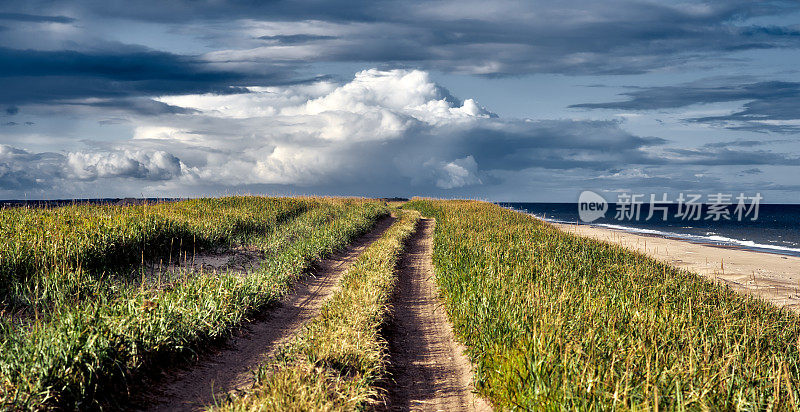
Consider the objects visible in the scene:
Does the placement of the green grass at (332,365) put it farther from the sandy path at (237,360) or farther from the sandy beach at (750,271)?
the sandy beach at (750,271)

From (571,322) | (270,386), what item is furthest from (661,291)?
(270,386)

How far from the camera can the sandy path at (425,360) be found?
6.45 meters

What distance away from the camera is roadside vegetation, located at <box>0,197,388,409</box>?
18.0 ft

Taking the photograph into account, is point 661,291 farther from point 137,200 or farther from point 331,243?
point 137,200

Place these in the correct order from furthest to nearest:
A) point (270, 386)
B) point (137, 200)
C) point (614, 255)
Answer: point (137, 200) < point (614, 255) < point (270, 386)

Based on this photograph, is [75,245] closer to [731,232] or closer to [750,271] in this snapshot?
[750,271]

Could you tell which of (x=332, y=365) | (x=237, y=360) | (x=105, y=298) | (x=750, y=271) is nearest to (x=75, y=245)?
(x=105, y=298)

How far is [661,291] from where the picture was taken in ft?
34.4

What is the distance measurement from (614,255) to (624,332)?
945 cm

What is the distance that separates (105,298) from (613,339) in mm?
7299

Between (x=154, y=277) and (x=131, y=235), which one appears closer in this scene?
(x=154, y=277)

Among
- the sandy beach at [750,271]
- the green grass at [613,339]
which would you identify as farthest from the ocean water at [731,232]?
the green grass at [613,339]

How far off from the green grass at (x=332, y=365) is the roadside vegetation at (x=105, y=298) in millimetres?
1562

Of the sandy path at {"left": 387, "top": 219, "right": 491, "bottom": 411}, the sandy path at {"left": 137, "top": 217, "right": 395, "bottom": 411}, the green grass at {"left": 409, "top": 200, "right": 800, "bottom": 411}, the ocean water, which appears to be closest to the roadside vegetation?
the sandy path at {"left": 137, "top": 217, "right": 395, "bottom": 411}
